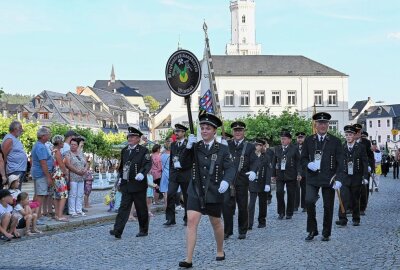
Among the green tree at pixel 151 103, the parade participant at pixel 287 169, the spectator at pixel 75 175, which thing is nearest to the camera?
the spectator at pixel 75 175

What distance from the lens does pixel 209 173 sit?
9.59 m

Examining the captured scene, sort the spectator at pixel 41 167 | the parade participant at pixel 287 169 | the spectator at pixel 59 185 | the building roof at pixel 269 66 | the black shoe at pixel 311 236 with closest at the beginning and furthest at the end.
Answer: the black shoe at pixel 311 236 → the spectator at pixel 41 167 → the spectator at pixel 59 185 → the parade participant at pixel 287 169 → the building roof at pixel 269 66

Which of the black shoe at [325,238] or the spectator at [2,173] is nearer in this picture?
the black shoe at [325,238]

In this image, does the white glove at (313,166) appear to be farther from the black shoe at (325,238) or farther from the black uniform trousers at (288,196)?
the black uniform trousers at (288,196)

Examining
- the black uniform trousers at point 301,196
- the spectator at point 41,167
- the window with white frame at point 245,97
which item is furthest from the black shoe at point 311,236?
the window with white frame at point 245,97

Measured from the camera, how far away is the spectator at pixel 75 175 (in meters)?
15.8

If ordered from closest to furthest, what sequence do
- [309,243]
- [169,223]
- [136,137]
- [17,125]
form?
[309,243] < [136,137] < [17,125] < [169,223]

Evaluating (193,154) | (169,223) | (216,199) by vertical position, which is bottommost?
(169,223)

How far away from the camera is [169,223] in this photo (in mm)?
15055

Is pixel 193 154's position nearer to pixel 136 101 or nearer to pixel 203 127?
pixel 203 127

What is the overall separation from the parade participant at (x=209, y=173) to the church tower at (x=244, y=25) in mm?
149267

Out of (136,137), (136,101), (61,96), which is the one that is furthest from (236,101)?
(136,101)

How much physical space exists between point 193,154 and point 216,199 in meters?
0.68

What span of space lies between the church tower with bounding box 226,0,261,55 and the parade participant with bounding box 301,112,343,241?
146753 millimetres
